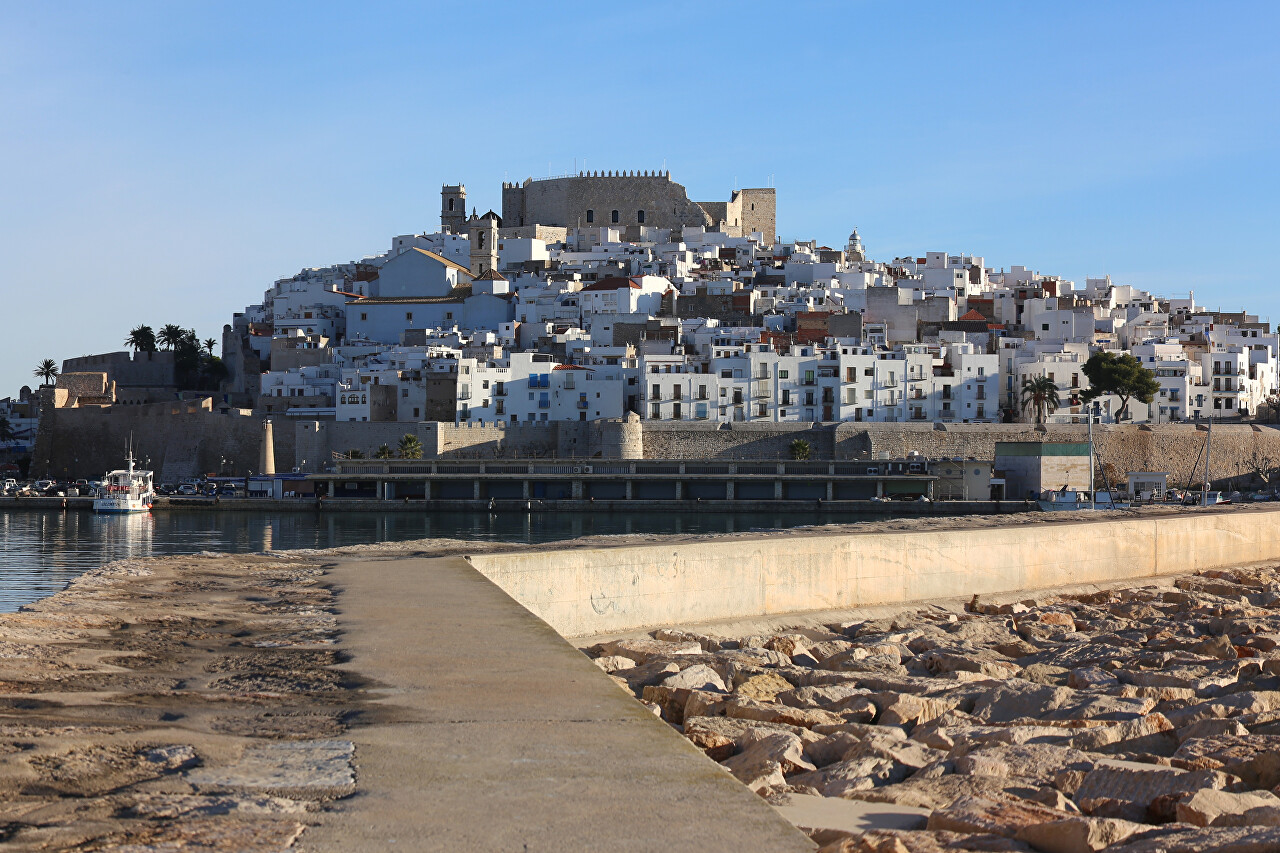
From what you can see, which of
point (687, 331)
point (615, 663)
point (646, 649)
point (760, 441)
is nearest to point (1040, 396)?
point (760, 441)

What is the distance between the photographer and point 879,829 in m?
4.09

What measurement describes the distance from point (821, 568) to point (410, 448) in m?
39.5

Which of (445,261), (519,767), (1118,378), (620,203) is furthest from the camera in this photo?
(620,203)

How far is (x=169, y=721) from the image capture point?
448 cm

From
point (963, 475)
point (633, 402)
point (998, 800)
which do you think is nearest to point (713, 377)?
point (633, 402)

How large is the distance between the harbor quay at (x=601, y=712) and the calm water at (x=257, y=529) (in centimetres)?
1471

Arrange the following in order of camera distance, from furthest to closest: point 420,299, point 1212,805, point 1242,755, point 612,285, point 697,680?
1. point 420,299
2. point 612,285
3. point 697,680
4. point 1242,755
5. point 1212,805

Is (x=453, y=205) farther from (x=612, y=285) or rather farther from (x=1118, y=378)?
(x=1118, y=378)

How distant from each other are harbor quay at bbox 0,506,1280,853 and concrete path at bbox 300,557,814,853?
0.04 ft

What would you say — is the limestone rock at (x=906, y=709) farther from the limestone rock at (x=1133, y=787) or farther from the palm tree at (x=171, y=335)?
→ the palm tree at (x=171, y=335)

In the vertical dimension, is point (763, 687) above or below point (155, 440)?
below

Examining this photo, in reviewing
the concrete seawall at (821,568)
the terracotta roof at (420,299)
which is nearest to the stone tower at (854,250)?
the terracotta roof at (420,299)

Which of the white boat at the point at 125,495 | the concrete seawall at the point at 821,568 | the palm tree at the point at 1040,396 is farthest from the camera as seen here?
the palm tree at the point at 1040,396

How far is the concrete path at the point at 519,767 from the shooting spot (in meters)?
3.31
